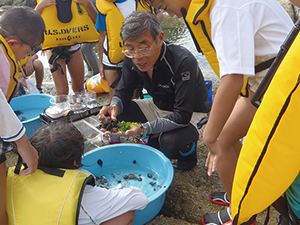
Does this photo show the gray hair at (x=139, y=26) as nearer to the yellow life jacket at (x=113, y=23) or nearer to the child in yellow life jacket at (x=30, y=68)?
the yellow life jacket at (x=113, y=23)

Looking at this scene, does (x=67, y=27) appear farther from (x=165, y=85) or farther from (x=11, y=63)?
(x=11, y=63)

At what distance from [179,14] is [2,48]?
1.08 metres

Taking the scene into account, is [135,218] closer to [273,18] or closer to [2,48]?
[2,48]

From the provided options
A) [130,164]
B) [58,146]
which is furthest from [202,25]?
[130,164]

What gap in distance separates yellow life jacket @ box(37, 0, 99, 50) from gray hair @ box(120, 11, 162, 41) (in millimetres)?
1397

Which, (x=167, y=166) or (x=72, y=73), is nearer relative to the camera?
(x=167, y=166)

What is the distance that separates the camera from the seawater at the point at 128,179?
2563 millimetres

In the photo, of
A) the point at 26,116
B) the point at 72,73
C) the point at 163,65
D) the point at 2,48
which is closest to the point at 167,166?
the point at 163,65

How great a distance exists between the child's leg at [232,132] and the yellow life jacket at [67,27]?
7.88ft

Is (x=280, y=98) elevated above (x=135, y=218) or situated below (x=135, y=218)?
above

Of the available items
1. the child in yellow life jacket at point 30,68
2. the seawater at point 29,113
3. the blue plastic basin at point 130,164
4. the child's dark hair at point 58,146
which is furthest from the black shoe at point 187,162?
the child in yellow life jacket at point 30,68

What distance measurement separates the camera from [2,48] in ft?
5.62

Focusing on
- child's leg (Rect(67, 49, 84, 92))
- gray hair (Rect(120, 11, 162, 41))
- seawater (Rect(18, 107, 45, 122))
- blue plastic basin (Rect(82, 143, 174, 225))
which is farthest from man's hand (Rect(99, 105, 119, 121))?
seawater (Rect(18, 107, 45, 122))

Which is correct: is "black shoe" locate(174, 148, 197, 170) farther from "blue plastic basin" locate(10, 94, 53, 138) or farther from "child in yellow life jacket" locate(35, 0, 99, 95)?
"blue plastic basin" locate(10, 94, 53, 138)
